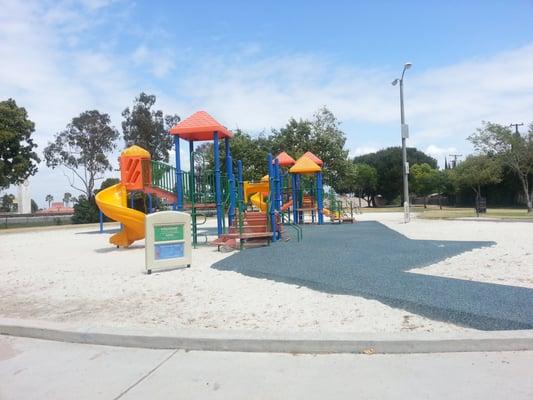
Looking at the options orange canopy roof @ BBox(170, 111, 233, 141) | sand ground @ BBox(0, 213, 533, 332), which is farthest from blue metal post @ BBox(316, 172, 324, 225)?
sand ground @ BBox(0, 213, 533, 332)

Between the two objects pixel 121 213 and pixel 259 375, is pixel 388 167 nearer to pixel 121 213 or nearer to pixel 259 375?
pixel 121 213

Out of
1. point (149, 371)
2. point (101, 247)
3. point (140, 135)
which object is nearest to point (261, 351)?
point (149, 371)

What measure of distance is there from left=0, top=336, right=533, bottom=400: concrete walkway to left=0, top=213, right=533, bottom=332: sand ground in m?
0.79

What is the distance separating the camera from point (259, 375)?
448 cm

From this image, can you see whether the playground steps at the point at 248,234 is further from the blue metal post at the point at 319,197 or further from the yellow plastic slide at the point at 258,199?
the blue metal post at the point at 319,197

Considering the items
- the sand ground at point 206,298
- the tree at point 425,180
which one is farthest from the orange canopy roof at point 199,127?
the tree at point 425,180

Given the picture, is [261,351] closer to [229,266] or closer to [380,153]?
[229,266]

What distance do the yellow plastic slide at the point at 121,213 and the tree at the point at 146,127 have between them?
1234 inches

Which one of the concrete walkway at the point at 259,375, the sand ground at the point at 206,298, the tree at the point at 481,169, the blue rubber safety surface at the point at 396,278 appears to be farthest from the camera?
the tree at the point at 481,169

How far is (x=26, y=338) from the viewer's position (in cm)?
604

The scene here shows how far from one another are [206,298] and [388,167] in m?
72.8

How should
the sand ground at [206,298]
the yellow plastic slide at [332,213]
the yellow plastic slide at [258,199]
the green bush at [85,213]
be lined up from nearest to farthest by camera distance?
the sand ground at [206,298], the yellow plastic slide at [258,199], the yellow plastic slide at [332,213], the green bush at [85,213]

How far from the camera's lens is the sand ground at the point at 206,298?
6012mm

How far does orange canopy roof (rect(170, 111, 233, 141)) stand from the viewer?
15.6 m
